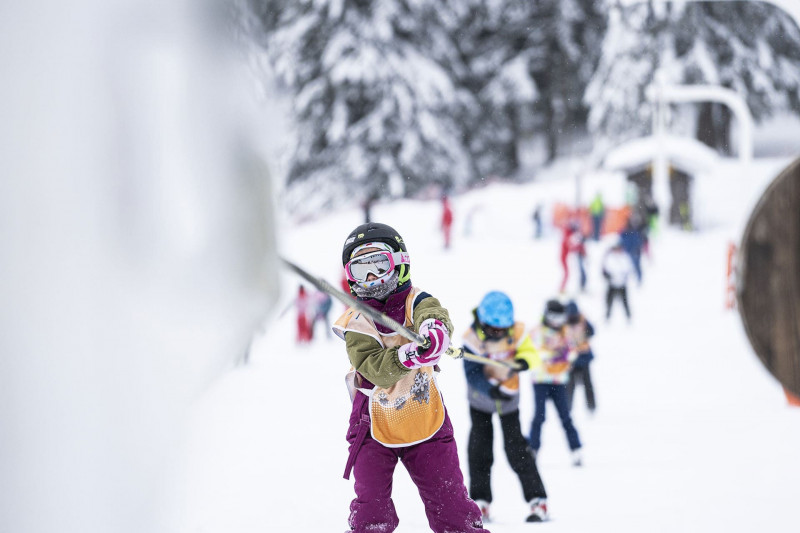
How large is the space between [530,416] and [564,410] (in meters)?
0.95

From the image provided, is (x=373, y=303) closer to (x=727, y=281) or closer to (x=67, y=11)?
(x=67, y=11)

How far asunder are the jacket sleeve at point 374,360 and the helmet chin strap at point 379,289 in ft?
0.31

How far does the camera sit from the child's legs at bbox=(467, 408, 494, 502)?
2.87 meters

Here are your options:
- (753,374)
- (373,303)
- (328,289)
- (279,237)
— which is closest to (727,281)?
(753,374)

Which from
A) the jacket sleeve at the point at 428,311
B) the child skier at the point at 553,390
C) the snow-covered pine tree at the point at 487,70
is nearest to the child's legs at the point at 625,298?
the snow-covered pine tree at the point at 487,70

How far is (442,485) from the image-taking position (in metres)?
1.91

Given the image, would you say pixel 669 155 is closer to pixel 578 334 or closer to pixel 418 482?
pixel 578 334

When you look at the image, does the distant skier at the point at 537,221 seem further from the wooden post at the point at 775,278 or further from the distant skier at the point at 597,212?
the wooden post at the point at 775,278

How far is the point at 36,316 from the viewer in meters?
0.38

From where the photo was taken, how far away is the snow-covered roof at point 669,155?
8352 mm

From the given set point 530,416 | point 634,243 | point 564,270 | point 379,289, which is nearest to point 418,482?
point 379,289

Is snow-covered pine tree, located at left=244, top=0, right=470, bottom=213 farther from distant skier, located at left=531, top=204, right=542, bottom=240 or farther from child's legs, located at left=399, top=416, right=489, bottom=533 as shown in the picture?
distant skier, located at left=531, top=204, right=542, bottom=240

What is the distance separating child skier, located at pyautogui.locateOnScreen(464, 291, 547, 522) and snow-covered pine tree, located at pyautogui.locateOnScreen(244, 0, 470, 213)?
78 cm

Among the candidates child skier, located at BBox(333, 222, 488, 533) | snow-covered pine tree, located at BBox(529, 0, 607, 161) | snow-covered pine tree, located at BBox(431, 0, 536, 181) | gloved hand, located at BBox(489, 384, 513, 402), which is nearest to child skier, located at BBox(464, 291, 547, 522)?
gloved hand, located at BBox(489, 384, 513, 402)
